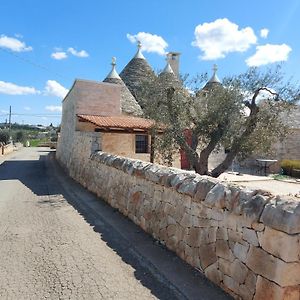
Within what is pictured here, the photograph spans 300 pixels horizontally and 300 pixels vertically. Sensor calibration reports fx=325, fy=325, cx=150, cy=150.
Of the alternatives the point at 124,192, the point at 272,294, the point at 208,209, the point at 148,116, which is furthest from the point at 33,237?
the point at 148,116

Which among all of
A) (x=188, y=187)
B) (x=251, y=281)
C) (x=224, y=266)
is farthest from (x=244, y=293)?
(x=188, y=187)

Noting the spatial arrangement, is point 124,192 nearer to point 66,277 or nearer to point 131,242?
point 131,242

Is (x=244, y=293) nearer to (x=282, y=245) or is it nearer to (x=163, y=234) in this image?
(x=282, y=245)

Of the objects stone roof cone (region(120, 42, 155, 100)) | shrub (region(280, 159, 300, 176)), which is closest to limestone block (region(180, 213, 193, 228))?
shrub (region(280, 159, 300, 176))

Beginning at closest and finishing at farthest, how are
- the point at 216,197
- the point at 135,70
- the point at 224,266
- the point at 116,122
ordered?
the point at 224,266 → the point at 216,197 → the point at 116,122 → the point at 135,70

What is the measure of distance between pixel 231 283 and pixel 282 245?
957 millimetres

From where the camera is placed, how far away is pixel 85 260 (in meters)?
4.98

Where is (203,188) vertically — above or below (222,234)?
above

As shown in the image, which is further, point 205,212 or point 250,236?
point 205,212

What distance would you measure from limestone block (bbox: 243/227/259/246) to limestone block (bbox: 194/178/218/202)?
0.90m

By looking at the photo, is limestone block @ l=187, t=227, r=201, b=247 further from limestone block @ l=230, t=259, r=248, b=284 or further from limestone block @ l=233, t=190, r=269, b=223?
limestone block @ l=233, t=190, r=269, b=223

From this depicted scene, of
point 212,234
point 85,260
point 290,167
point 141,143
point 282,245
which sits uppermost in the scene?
point 141,143

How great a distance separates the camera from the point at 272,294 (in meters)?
3.21

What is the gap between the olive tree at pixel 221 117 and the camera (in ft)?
35.4
